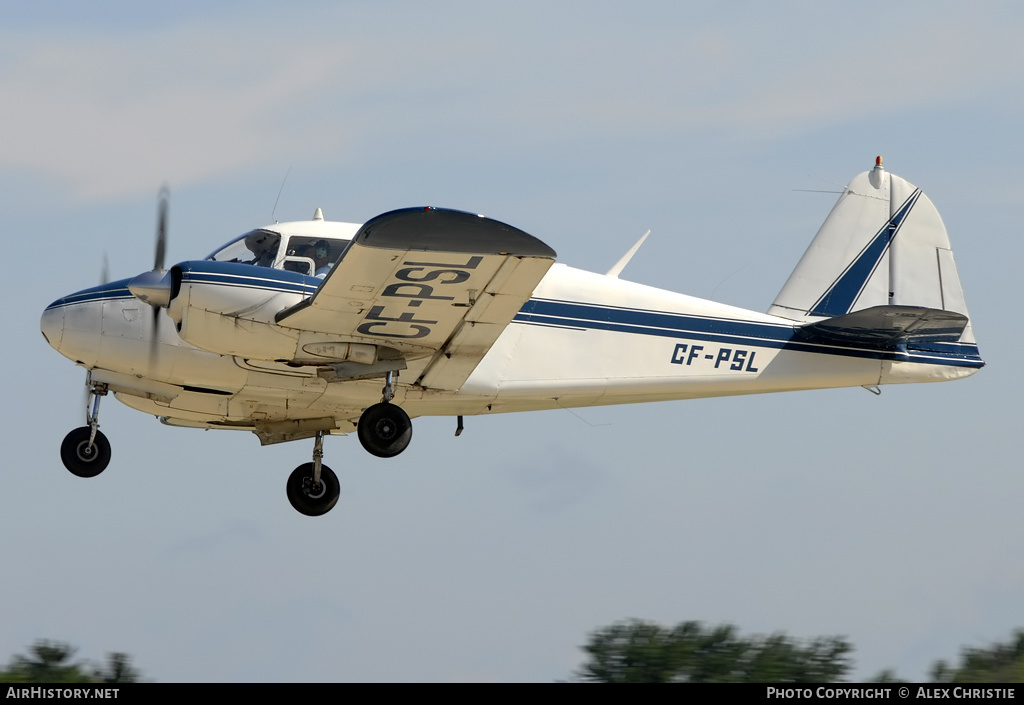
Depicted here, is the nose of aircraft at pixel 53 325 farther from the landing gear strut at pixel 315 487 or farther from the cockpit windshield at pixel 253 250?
the landing gear strut at pixel 315 487

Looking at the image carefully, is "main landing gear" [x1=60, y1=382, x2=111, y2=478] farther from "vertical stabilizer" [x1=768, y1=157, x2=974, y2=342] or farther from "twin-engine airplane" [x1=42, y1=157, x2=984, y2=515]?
"vertical stabilizer" [x1=768, y1=157, x2=974, y2=342]

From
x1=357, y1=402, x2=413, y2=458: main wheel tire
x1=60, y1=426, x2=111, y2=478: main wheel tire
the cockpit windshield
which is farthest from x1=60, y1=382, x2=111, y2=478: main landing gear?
x1=357, y1=402, x2=413, y2=458: main wheel tire

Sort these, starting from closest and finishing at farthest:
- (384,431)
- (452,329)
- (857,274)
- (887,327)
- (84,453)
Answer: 1. (452,329)
2. (384,431)
3. (84,453)
4. (887,327)
5. (857,274)

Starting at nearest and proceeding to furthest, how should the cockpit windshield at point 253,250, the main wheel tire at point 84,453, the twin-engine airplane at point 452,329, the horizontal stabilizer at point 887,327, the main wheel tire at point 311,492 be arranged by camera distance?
the twin-engine airplane at point 452,329
the cockpit windshield at point 253,250
the main wheel tire at point 84,453
the horizontal stabilizer at point 887,327
the main wheel tire at point 311,492

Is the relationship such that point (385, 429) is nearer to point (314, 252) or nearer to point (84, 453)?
point (314, 252)

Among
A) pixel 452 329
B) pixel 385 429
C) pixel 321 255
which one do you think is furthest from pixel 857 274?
pixel 321 255

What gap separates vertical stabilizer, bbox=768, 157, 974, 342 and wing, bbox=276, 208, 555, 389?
166 inches

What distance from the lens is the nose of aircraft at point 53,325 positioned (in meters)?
13.6

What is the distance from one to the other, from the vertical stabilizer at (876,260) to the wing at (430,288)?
422 cm

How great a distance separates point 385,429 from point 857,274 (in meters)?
6.20

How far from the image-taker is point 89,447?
14109mm

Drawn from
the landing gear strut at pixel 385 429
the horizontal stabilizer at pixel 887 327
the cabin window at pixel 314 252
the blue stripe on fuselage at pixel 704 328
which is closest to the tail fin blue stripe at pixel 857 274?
the horizontal stabilizer at pixel 887 327
